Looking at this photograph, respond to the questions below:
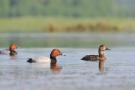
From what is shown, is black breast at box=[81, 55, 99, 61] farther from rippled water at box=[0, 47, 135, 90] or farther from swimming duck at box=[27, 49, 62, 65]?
swimming duck at box=[27, 49, 62, 65]

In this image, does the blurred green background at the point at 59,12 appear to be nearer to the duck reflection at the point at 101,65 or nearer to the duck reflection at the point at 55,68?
the duck reflection at the point at 101,65

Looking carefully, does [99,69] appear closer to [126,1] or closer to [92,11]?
[92,11]

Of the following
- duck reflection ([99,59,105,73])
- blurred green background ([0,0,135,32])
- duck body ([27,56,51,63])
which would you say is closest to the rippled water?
duck reflection ([99,59,105,73])

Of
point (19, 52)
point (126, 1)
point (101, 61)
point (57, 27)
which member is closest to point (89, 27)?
point (57, 27)

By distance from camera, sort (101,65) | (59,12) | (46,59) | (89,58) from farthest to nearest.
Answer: (59,12), (89,58), (46,59), (101,65)

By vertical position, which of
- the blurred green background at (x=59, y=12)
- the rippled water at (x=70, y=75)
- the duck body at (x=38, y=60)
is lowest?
the rippled water at (x=70, y=75)

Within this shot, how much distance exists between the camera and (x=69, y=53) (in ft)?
107

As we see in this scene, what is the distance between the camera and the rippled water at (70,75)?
66.7 feet

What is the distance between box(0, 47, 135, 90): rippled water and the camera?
20.3m

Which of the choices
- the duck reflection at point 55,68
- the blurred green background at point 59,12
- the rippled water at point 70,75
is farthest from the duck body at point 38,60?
the blurred green background at point 59,12

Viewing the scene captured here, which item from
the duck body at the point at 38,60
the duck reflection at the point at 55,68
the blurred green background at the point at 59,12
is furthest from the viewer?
the blurred green background at the point at 59,12

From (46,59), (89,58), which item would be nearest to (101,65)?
(89,58)

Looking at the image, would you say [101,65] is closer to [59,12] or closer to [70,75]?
[70,75]

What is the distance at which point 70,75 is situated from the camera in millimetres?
22844
